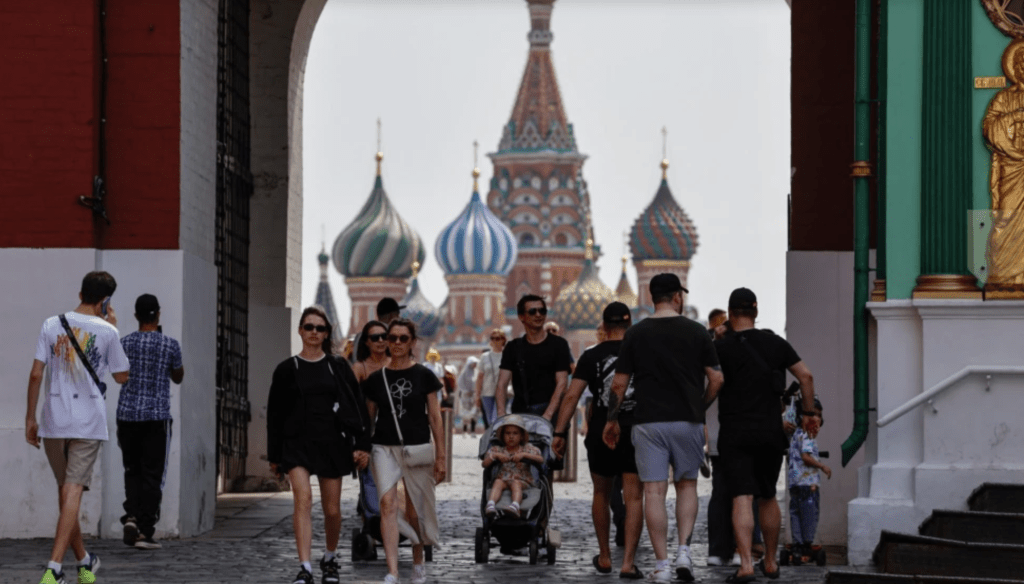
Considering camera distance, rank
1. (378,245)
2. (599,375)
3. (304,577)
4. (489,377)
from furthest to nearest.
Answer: (378,245)
(489,377)
(599,375)
(304,577)

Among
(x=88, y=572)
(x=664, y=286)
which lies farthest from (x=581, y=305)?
(x=88, y=572)

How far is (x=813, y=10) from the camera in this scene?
1598 cm

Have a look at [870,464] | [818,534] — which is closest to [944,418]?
[870,464]

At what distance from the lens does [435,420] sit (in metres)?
12.4

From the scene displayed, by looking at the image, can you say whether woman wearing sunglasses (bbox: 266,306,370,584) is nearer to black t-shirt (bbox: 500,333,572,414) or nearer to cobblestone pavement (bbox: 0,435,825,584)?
cobblestone pavement (bbox: 0,435,825,584)

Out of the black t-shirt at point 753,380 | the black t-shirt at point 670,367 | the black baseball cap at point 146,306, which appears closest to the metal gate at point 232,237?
the black baseball cap at point 146,306

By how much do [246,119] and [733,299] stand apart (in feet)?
26.5

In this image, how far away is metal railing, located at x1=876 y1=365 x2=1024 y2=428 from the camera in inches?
514

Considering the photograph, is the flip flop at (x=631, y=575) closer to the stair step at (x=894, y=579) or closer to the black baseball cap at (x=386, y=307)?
the stair step at (x=894, y=579)

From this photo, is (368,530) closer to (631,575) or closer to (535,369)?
(535,369)

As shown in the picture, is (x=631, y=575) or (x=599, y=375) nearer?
(x=631, y=575)

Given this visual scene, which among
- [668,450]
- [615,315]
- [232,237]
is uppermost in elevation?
[232,237]

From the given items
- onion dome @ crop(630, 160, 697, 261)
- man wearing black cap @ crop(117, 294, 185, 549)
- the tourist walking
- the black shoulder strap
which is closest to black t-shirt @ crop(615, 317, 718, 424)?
the black shoulder strap

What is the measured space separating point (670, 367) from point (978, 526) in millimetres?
1872
